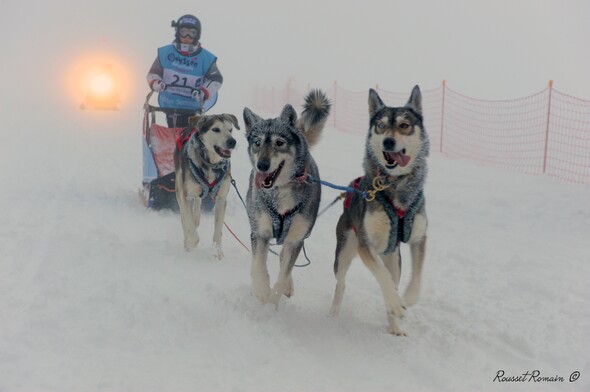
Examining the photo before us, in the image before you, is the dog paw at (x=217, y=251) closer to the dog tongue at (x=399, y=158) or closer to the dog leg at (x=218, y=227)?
the dog leg at (x=218, y=227)

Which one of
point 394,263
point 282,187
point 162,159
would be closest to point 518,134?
point 162,159

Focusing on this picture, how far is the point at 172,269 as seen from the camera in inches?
141

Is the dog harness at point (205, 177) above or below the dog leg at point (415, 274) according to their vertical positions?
above

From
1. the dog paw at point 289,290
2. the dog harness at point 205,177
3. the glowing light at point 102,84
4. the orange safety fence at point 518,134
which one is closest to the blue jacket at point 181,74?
the dog harness at point 205,177

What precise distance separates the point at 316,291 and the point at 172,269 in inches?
40.4

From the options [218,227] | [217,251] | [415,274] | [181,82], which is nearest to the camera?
[415,274]

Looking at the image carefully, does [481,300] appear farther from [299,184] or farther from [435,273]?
[299,184]

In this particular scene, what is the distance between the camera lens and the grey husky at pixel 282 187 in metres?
2.86

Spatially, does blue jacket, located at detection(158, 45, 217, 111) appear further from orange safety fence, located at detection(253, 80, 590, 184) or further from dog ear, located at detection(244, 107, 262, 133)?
orange safety fence, located at detection(253, 80, 590, 184)

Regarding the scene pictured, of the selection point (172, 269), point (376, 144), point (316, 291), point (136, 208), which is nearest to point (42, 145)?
point (136, 208)

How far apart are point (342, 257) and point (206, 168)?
1735mm

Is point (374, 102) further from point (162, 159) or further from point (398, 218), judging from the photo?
point (162, 159)

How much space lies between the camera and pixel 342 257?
10.1ft

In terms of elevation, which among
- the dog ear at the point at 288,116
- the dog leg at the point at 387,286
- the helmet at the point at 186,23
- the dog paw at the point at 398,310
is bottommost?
the dog paw at the point at 398,310
